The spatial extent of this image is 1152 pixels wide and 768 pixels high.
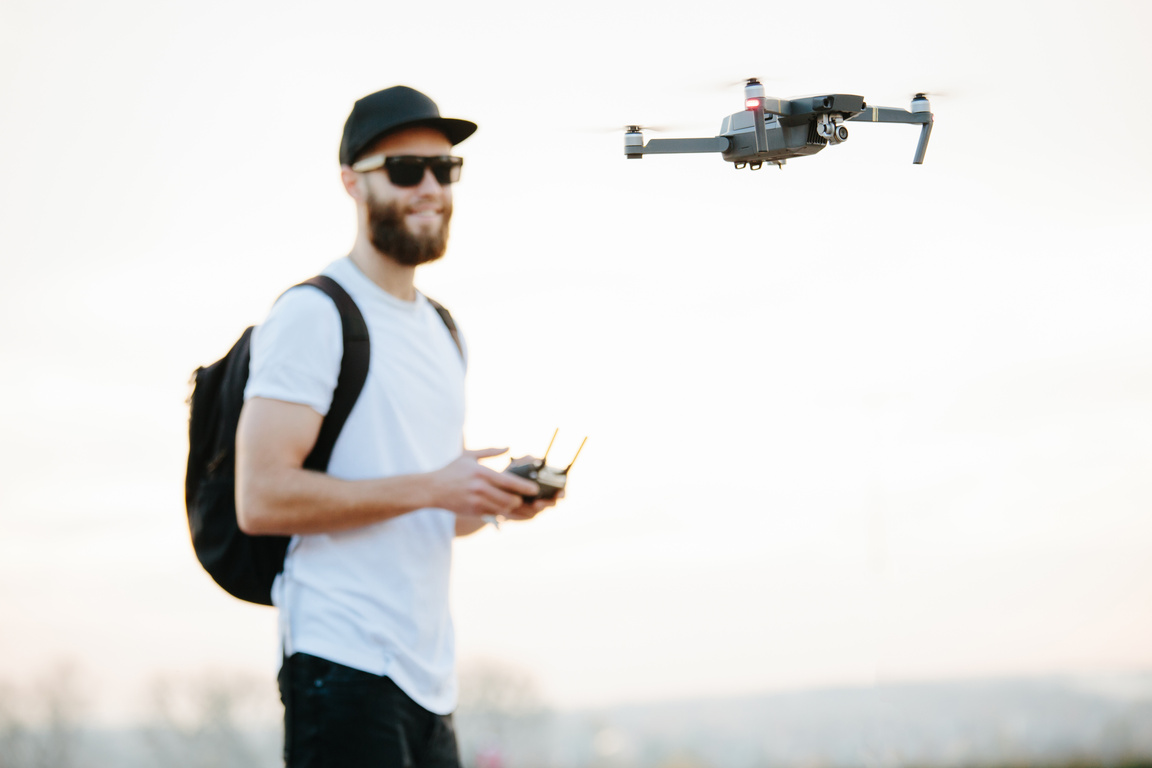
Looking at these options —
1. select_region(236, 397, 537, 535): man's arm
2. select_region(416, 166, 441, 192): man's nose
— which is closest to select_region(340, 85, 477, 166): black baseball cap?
select_region(416, 166, 441, 192): man's nose

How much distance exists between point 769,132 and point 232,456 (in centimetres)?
1149

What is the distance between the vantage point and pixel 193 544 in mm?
2537

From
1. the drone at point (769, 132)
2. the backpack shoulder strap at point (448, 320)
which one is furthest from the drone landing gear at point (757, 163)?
the backpack shoulder strap at point (448, 320)

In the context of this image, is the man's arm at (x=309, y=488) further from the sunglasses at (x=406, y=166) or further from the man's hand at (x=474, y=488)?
the sunglasses at (x=406, y=166)

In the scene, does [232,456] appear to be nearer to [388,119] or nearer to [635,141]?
[388,119]

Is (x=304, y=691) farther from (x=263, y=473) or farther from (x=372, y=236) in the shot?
(x=372, y=236)

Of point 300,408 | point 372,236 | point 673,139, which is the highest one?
point 372,236

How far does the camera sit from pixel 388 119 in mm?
2609

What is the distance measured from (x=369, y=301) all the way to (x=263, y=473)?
482 mm

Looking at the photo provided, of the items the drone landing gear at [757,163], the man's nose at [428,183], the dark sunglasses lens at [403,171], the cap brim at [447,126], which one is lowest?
the drone landing gear at [757,163]

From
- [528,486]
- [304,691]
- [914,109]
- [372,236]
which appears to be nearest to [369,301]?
[372,236]

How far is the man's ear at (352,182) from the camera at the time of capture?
2662 millimetres

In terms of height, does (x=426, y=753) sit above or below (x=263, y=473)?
below

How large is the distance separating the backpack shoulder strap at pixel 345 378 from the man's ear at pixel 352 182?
0.30m
